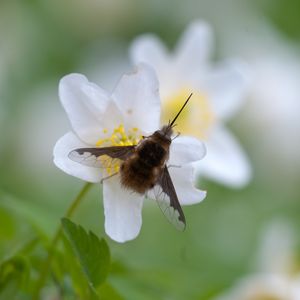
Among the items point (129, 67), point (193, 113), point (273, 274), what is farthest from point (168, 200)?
point (129, 67)

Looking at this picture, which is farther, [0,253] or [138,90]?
[0,253]

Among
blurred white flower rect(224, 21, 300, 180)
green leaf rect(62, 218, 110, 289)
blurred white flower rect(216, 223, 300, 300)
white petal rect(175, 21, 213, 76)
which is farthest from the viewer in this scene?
blurred white flower rect(224, 21, 300, 180)

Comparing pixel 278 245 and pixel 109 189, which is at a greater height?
pixel 278 245

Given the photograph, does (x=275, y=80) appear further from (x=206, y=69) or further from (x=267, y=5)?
(x=206, y=69)

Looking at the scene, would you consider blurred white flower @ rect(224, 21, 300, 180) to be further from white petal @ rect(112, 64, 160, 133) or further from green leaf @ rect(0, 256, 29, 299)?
green leaf @ rect(0, 256, 29, 299)

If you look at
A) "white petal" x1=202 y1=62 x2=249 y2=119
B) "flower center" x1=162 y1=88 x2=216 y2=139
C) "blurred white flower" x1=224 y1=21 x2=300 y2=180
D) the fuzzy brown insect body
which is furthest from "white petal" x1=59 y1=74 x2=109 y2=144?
"blurred white flower" x1=224 y1=21 x2=300 y2=180

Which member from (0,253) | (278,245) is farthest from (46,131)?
(0,253)

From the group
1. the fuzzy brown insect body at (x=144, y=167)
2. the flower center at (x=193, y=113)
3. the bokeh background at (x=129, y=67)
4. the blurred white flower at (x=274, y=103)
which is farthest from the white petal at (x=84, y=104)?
the blurred white flower at (x=274, y=103)
